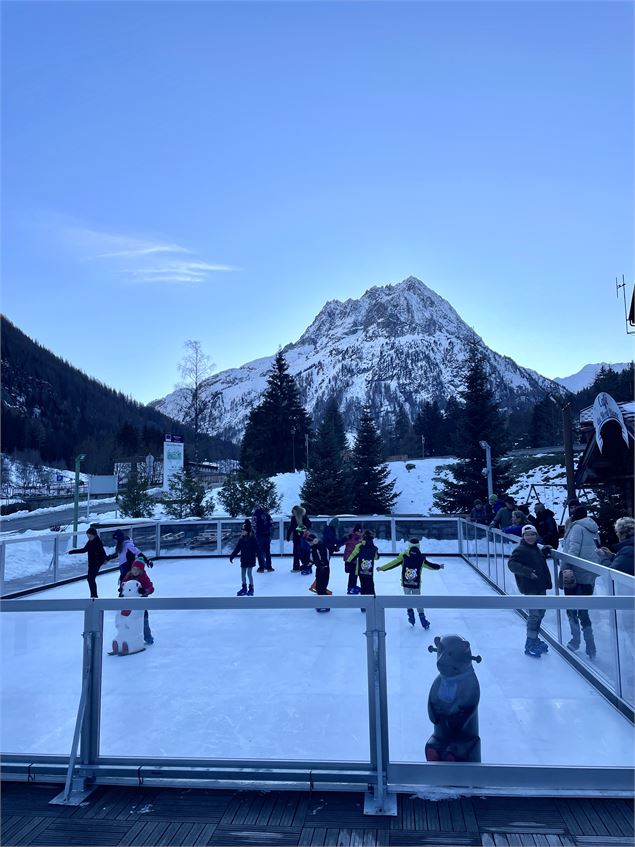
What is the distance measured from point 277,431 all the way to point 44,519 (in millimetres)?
18501

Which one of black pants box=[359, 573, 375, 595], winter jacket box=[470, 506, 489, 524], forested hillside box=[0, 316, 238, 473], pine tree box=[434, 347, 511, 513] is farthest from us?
forested hillside box=[0, 316, 238, 473]

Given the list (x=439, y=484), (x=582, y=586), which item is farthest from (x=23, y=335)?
(x=582, y=586)

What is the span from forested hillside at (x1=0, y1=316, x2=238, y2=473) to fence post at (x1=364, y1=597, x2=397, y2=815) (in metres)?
72.5

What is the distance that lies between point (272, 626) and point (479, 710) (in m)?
1.30

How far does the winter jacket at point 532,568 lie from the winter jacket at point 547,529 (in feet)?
9.07

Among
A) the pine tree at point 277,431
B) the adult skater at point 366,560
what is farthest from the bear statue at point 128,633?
the pine tree at point 277,431

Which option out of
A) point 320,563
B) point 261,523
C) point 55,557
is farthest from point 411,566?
point 55,557

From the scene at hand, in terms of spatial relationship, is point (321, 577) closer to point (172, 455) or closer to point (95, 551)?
point (95, 551)

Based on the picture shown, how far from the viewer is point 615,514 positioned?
19344 mm

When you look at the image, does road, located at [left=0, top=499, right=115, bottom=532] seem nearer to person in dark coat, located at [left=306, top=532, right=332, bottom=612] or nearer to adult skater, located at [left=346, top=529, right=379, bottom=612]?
person in dark coat, located at [left=306, top=532, right=332, bottom=612]

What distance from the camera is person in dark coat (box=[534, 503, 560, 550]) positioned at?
33.1 ft

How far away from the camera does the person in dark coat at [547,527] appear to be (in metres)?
10.1

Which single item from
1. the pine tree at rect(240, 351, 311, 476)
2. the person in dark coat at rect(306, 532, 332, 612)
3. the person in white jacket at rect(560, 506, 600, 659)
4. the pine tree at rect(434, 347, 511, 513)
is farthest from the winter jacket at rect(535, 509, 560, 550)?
the pine tree at rect(240, 351, 311, 476)

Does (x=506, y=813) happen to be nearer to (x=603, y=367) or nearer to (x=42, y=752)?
(x=42, y=752)
